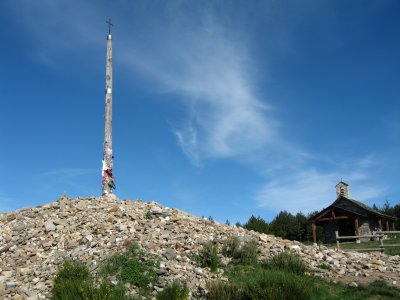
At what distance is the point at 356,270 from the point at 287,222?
111 ft

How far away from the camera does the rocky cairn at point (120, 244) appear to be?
45.6 ft

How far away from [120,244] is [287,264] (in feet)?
18.5

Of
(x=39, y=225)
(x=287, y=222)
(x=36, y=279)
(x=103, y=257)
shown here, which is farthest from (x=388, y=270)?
(x=287, y=222)

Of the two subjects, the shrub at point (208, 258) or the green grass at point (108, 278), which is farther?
the shrub at point (208, 258)

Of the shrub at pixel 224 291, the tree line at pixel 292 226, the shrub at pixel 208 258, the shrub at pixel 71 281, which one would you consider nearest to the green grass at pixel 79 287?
the shrub at pixel 71 281

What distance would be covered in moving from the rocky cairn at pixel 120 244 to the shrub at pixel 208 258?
0.26 meters

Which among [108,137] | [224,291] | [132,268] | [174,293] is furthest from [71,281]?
[108,137]

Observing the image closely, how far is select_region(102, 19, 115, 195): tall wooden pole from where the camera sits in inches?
896

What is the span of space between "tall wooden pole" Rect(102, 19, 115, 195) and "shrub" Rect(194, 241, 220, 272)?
29.3 feet

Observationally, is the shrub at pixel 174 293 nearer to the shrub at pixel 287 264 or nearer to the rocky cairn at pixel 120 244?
the rocky cairn at pixel 120 244

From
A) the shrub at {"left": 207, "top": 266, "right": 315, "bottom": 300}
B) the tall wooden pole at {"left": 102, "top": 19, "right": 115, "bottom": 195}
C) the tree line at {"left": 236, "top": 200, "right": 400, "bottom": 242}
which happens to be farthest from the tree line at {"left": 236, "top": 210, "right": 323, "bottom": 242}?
the shrub at {"left": 207, "top": 266, "right": 315, "bottom": 300}

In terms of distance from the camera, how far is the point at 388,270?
1619 centimetres

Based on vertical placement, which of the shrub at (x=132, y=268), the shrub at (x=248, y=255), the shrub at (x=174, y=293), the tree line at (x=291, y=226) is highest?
the tree line at (x=291, y=226)

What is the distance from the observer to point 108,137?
2356cm
